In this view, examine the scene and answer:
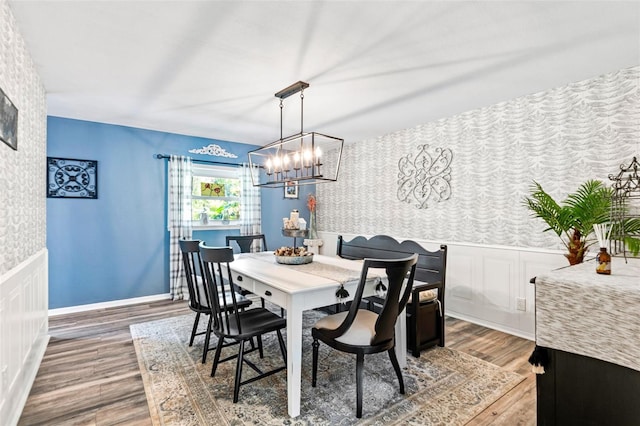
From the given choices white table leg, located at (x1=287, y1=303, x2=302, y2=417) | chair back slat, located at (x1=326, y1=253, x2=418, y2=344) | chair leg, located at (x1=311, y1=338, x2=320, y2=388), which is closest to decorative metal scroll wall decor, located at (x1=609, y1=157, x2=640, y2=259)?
chair back slat, located at (x1=326, y1=253, x2=418, y2=344)

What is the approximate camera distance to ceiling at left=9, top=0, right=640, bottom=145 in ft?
6.25

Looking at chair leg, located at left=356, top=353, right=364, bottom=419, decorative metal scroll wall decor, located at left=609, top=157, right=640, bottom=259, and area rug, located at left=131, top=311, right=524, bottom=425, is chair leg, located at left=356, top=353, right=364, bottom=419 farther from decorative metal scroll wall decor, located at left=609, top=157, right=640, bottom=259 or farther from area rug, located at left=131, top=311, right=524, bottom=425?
decorative metal scroll wall decor, located at left=609, top=157, right=640, bottom=259

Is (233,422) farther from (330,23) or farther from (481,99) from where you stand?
(481,99)

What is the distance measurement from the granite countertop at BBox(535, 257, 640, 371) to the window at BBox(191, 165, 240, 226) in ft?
15.1

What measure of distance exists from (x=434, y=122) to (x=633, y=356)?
3573 mm

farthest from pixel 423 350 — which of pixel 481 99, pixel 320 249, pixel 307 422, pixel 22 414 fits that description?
pixel 320 249

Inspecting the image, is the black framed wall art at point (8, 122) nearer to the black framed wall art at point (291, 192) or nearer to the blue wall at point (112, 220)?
the blue wall at point (112, 220)

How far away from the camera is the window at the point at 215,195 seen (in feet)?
16.2

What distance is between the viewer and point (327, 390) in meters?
2.27

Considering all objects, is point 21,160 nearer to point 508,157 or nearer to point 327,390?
point 327,390

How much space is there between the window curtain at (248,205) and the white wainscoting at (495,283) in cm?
276

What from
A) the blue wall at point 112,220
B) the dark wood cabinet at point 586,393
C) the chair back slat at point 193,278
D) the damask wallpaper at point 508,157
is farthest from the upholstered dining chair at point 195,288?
the damask wallpaper at point 508,157

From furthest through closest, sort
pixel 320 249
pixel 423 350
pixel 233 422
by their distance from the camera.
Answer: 1. pixel 320 249
2. pixel 423 350
3. pixel 233 422

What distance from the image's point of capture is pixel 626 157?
8.78ft
